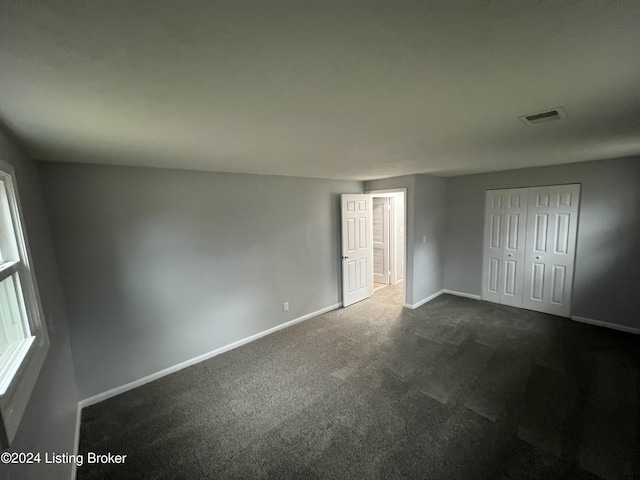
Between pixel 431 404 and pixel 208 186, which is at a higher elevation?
pixel 208 186

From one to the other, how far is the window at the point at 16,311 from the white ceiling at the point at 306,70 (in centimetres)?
47

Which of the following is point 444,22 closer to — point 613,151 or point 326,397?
point 326,397

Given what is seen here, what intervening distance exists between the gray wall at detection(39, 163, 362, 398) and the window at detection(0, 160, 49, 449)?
0.91m

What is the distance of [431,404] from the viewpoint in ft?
7.65

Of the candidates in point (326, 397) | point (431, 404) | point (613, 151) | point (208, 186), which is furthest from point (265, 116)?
point (613, 151)

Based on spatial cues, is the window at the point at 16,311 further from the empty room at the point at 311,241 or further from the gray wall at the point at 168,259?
the gray wall at the point at 168,259

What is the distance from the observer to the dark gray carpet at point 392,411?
5.94 feet

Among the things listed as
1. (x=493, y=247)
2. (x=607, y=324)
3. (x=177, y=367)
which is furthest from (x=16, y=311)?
(x=607, y=324)

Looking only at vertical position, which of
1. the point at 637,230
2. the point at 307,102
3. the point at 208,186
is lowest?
the point at 637,230

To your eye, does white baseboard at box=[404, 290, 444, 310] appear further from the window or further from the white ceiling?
the window

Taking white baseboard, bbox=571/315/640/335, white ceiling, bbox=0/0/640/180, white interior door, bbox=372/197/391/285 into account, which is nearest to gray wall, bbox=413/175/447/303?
white interior door, bbox=372/197/391/285

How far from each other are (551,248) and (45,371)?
559 cm

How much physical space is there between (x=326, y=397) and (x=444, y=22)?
2.69 meters

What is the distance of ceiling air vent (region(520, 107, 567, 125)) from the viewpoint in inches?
58.0
